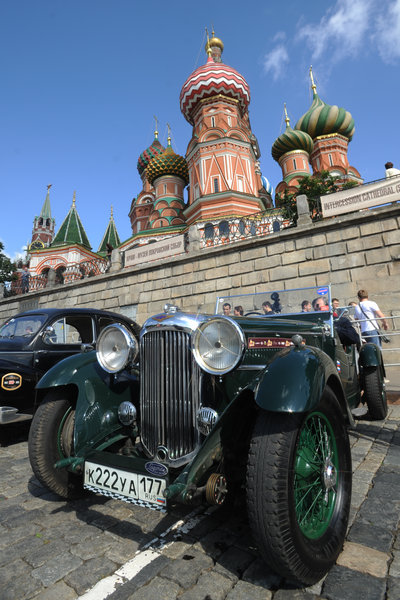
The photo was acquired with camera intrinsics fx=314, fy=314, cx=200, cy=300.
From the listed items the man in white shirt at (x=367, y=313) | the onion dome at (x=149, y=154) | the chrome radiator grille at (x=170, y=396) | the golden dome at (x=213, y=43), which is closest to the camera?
the chrome radiator grille at (x=170, y=396)

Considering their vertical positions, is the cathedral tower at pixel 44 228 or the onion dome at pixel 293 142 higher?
the cathedral tower at pixel 44 228

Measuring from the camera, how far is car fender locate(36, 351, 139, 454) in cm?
221

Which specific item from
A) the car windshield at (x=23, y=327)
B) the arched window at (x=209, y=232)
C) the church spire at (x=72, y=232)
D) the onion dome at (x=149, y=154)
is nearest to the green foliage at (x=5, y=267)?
the church spire at (x=72, y=232)

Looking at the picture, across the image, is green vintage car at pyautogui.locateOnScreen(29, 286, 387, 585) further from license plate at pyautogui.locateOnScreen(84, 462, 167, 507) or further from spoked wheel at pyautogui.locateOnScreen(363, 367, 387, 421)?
spoked wheel at pyautogui.locateOnScreen(363, 367, 387, 421)

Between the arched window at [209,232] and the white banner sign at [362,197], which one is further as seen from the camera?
the arched window at [209,232]

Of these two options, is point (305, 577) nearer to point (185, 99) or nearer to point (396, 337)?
point (396, 337)

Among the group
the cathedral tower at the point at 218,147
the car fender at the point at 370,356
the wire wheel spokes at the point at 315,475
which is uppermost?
the cathedral tower at the point at 218,147

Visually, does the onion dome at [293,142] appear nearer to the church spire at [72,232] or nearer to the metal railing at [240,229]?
the metal railing at [240,229]

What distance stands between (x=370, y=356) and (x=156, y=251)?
29.6 ft

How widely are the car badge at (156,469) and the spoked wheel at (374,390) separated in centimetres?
328

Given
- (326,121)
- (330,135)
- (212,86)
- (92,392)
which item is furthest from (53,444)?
(326,121)

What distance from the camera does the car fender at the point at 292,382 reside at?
4.95ft

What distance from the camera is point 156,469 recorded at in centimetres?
165

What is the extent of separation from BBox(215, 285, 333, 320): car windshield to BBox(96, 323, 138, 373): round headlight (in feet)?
4.91
